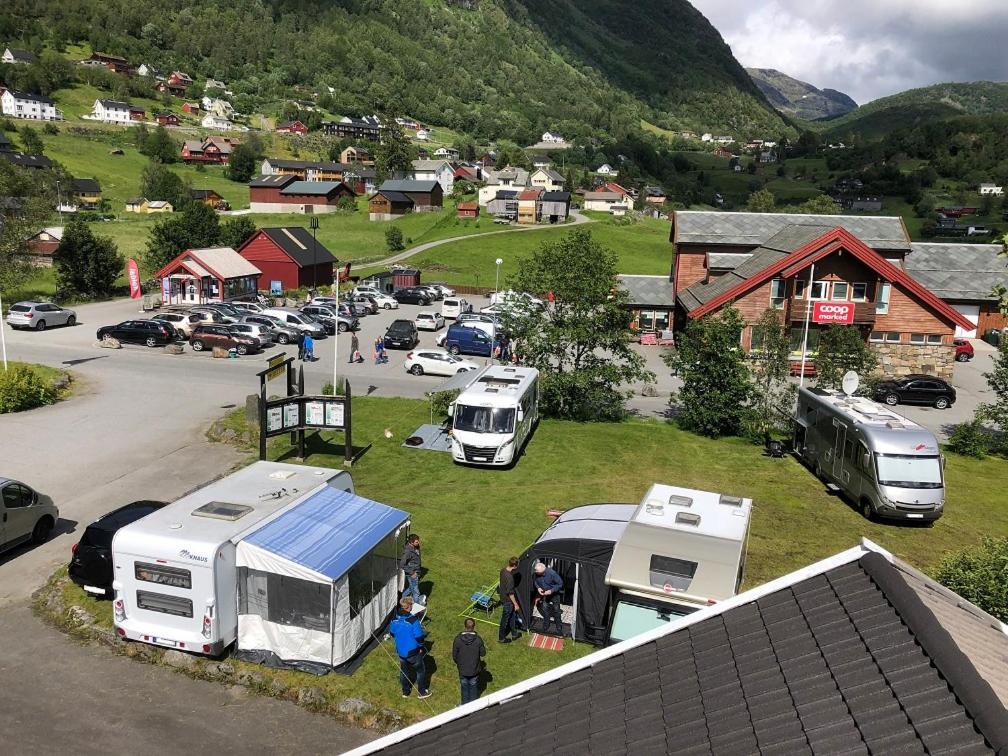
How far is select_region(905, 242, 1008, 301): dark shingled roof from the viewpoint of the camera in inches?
2028

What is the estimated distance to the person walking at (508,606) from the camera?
13305 mm

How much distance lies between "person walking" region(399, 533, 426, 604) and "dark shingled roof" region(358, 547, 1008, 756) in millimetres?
8089

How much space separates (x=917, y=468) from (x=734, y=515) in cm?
905

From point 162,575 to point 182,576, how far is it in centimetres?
40

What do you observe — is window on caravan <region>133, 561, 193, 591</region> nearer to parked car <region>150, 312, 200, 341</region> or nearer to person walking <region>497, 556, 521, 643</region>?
person walking <region>497, 556, 521, 643</region>

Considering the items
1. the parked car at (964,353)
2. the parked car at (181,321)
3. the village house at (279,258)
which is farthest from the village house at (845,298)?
the village house at (279,258)

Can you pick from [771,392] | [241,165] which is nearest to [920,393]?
[771,392]

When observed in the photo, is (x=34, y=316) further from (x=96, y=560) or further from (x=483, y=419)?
(x=96, y=560)

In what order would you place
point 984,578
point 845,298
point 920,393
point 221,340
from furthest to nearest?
point 845,298
point 221,340
point 920,393
point 984,578

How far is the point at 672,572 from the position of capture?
12102mm

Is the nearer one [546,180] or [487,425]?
[487,425]

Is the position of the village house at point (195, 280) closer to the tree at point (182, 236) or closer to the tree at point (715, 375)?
the tree at point (182, 236)

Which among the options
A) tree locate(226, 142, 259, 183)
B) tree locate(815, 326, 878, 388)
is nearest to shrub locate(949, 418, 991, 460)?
tree locate(815, 326, 878, 388)

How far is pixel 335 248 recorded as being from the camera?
87562 millimetres
